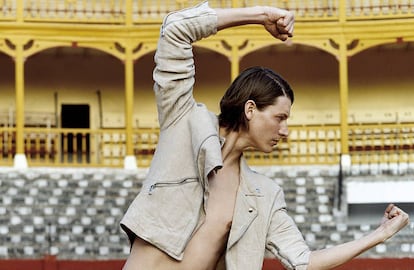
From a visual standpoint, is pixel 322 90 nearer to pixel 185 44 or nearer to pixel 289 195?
pixel 289 195

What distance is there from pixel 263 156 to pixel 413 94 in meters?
4.15

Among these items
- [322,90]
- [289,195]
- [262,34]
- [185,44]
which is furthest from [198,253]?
[322,90]

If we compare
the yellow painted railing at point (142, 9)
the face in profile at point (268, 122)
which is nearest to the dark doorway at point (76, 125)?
the yellow painted railing at point (142, 9)

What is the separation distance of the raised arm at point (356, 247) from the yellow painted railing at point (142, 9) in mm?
24263

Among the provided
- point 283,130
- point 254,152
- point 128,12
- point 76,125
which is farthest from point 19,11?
point 283,130

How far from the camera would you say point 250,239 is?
10.8ft

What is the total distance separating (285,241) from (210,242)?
227 millimetres

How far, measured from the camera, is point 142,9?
29.5 meters

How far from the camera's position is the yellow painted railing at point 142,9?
1102 inches

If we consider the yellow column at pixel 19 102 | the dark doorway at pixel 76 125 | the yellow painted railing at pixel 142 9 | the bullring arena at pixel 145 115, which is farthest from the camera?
the dark doorway at pixel 76 125

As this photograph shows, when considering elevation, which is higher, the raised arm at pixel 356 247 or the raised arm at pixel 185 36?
the raised arm at pixel 185 36

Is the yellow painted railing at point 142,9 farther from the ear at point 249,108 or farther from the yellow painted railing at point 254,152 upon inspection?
the ear at point 249,108

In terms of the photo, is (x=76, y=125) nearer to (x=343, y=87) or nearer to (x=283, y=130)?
(x=343, y=87)

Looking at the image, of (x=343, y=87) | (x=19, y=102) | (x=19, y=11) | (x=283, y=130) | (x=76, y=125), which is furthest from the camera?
(x=76, y=125)
